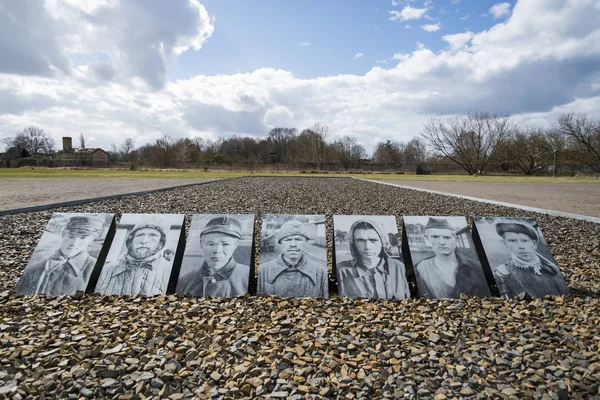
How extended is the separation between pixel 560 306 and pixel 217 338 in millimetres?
3090

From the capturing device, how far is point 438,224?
424 centimetres

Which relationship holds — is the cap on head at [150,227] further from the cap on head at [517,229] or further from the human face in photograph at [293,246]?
the cap on head at [517,229]

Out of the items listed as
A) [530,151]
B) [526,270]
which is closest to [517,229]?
[526,270]

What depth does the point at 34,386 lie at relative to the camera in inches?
90.2

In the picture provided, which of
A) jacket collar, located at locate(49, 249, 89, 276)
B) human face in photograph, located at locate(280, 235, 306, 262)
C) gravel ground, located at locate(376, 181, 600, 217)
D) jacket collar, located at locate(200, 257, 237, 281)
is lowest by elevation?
gravel ground, located at locate(376, 181, 600, 217)

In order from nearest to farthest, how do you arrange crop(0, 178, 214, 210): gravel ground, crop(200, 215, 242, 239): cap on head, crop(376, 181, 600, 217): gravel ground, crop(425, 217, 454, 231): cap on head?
crop(200, 215, 242, 239): cap on head → crop(425, 217, 454, 231): cap on head → crop(0, 178, 214, 210): gravel ground → crop(376, 181, 600, 217): gravel ground

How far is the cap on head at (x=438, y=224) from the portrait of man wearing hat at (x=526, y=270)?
53 centimetres

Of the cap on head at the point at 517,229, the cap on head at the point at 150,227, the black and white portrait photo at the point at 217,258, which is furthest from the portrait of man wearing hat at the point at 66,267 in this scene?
the cap on head at the point at 517,229

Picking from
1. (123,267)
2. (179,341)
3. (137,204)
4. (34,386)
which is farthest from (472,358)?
(137,204)

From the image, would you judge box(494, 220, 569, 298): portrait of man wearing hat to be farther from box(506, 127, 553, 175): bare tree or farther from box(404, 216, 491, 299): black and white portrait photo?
box(506, 127, 553, 175): bare tree

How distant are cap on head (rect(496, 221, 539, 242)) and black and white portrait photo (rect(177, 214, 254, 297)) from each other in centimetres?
267

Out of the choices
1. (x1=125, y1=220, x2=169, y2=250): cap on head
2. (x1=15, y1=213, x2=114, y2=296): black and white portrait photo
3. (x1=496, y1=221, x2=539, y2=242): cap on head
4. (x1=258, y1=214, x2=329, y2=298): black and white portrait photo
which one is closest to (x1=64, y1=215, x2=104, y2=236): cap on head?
(x1=15, y1=213, x2=114, y2=296): black and white portrait photo

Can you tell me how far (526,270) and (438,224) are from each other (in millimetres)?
947

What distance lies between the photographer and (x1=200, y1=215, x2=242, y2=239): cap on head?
13.5ft
